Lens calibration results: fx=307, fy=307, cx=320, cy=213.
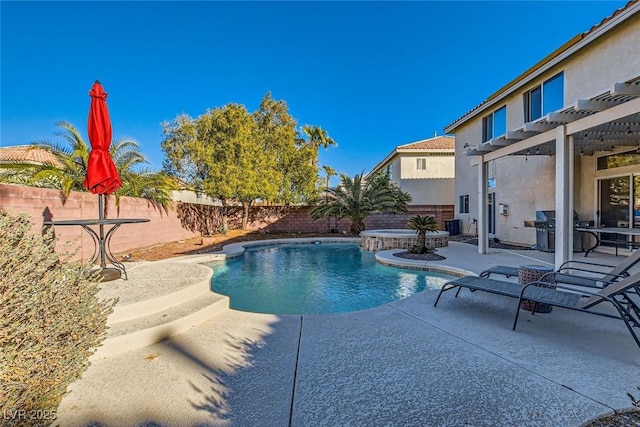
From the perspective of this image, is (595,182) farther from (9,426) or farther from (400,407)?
(9,426)

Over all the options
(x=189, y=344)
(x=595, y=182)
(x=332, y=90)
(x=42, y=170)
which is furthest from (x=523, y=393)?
(x=332, y=90)

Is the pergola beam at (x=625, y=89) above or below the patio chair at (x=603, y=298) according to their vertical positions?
above

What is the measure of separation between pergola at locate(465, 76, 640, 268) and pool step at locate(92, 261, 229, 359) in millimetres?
7360

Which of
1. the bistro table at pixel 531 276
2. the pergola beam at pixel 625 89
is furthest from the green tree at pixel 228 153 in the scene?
the pergola beam at pixel 625 89

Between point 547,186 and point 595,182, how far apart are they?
4.38ft

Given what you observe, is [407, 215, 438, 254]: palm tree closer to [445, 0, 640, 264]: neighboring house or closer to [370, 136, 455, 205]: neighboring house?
[445, 0, 640, 264]: neighboring house

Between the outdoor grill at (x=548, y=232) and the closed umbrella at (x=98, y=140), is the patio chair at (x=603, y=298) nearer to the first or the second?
the closed umbrella at (x=98, y=140)

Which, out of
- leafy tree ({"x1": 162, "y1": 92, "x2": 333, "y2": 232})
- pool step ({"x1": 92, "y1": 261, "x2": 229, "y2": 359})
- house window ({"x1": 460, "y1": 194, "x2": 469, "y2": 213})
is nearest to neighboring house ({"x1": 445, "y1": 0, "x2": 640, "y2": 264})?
house window ({"x1": 460, "y1": 194, "x2": 469, "y2": 213})

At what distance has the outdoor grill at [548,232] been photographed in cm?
1023

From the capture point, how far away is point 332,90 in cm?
2309

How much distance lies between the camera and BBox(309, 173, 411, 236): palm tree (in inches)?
708

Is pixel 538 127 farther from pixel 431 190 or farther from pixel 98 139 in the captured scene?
pixel 431 190

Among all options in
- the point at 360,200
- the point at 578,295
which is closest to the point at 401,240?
the point at 360,200

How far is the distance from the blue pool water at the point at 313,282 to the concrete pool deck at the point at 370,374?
1760 millimetres
